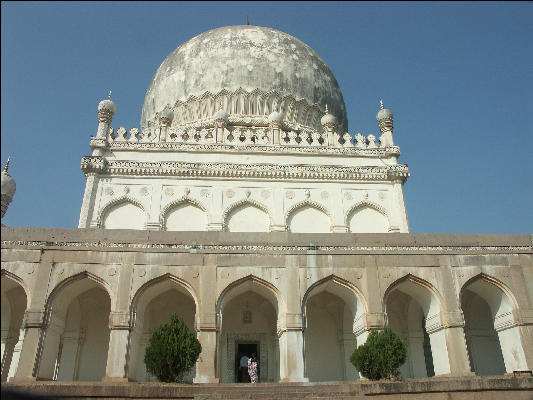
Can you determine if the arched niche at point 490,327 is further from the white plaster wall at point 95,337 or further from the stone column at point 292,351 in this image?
the white plaster wall at point 95,337

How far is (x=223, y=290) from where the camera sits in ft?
33.3

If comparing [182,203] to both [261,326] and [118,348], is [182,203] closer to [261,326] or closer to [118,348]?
[261,326]

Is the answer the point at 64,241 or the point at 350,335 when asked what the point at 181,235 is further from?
the point at 350,335

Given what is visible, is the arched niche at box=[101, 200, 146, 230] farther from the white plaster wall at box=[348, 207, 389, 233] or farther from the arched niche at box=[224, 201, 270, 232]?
the white plaster wall at box=[348, 207, 389, 233]

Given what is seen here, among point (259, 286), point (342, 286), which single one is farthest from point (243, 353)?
point (342, 286)

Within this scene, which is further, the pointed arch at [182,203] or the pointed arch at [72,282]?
the pointed arch at [182,203]

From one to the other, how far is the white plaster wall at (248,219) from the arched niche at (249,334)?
10.2 ft

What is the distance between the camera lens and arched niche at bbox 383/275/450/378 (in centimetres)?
1042

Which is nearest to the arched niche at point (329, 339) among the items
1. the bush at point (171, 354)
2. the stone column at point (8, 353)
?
the bush at point (171, 354)

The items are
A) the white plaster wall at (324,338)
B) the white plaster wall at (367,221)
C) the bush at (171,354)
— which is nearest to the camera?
the bush at (171,354)

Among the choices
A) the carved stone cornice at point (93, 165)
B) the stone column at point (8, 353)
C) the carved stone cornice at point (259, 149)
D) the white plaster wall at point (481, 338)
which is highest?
the carved stone cornice at point (259, 149)

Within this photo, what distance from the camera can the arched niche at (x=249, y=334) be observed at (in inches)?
460

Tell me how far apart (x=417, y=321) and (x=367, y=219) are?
3.95m

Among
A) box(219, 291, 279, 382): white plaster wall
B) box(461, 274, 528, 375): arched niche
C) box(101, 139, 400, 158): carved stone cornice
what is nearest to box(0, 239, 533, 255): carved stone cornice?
box(461, 274, 528, 375): arched niche
